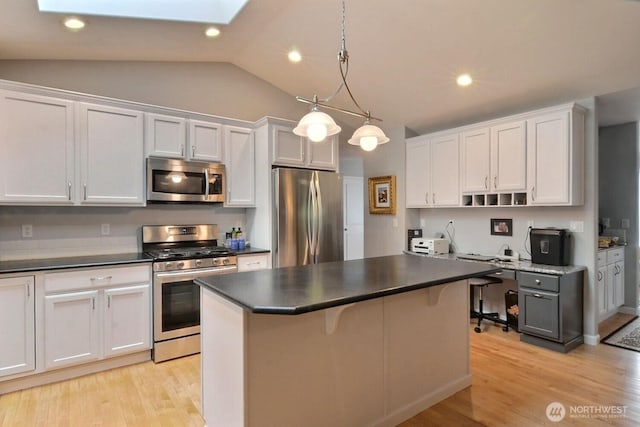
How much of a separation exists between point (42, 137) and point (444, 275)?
3271 millimetres

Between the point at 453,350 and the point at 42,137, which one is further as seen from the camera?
the point at 42,137

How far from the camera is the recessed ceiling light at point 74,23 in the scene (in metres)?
2.54

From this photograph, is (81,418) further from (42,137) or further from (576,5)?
(576,5)

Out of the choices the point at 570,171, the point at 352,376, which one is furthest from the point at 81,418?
the point at 570,171

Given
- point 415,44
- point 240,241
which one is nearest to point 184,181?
point 240,241

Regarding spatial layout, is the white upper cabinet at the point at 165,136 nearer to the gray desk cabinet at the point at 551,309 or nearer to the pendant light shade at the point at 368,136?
the pendant light shade at the point at 368,136

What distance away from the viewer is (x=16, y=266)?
2660 millimetres

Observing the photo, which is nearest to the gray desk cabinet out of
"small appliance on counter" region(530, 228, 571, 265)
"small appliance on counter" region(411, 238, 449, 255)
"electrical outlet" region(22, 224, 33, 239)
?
"small appliance on counter" region(530, 228, 571, 265)

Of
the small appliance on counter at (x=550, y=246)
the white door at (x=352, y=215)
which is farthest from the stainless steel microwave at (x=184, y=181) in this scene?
the white door at (x=352, y=215)

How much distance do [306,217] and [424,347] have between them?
6.51ft

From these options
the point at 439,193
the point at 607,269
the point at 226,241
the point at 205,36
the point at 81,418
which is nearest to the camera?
the point at 81,418

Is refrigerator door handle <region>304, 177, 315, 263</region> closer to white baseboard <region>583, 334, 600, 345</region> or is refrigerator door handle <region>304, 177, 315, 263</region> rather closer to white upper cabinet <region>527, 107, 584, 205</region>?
white upper cabinet <region>527, 107, 584, 205</region>

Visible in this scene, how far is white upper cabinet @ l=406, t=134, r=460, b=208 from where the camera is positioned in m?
4.26

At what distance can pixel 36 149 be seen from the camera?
9.27 feet
